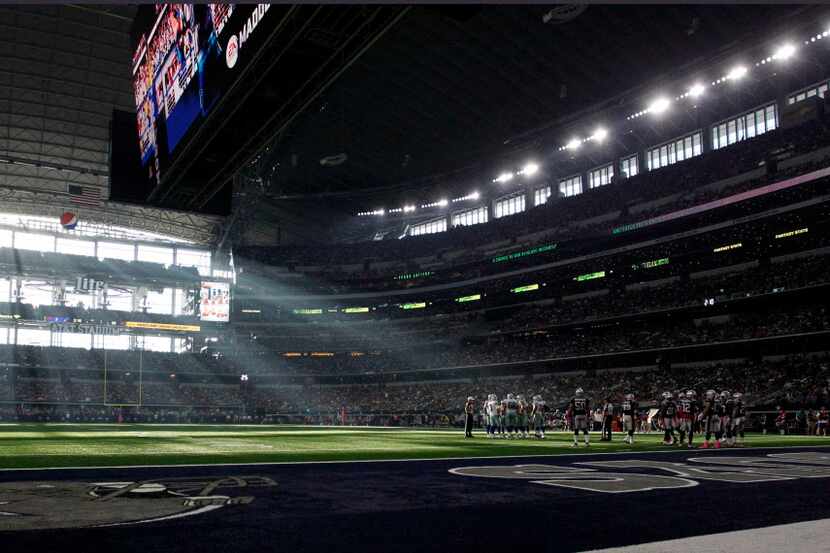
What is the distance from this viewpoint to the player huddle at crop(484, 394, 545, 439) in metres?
26.8

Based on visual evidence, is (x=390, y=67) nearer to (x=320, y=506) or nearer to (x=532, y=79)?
(x=532, y=79)

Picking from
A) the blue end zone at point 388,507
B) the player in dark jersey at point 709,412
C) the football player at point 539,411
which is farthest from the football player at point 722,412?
the blue end zone at point 388,507

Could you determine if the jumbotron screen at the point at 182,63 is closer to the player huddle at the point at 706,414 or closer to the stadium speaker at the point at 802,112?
the player huddle at the point at 706,414

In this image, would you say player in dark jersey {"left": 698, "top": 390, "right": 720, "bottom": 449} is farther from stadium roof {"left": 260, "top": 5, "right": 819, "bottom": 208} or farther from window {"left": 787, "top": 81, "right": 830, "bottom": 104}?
window {"left": 787, "top": 81, "right": 830, "bottom": 104}

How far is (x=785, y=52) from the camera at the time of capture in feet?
141

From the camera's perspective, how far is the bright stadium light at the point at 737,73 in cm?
4375

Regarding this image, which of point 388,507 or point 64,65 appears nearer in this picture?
point 388,507

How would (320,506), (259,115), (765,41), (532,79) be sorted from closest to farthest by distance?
(320,506), (259,115), (765,41), (532,79)

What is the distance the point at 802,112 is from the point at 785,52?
7046mm

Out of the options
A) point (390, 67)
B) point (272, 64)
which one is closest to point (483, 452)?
point (272, 64)

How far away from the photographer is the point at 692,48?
43062mm

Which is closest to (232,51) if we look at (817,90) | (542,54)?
(542,54)

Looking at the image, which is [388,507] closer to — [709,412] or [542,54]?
[709,412]

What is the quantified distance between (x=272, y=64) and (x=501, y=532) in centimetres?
1071
